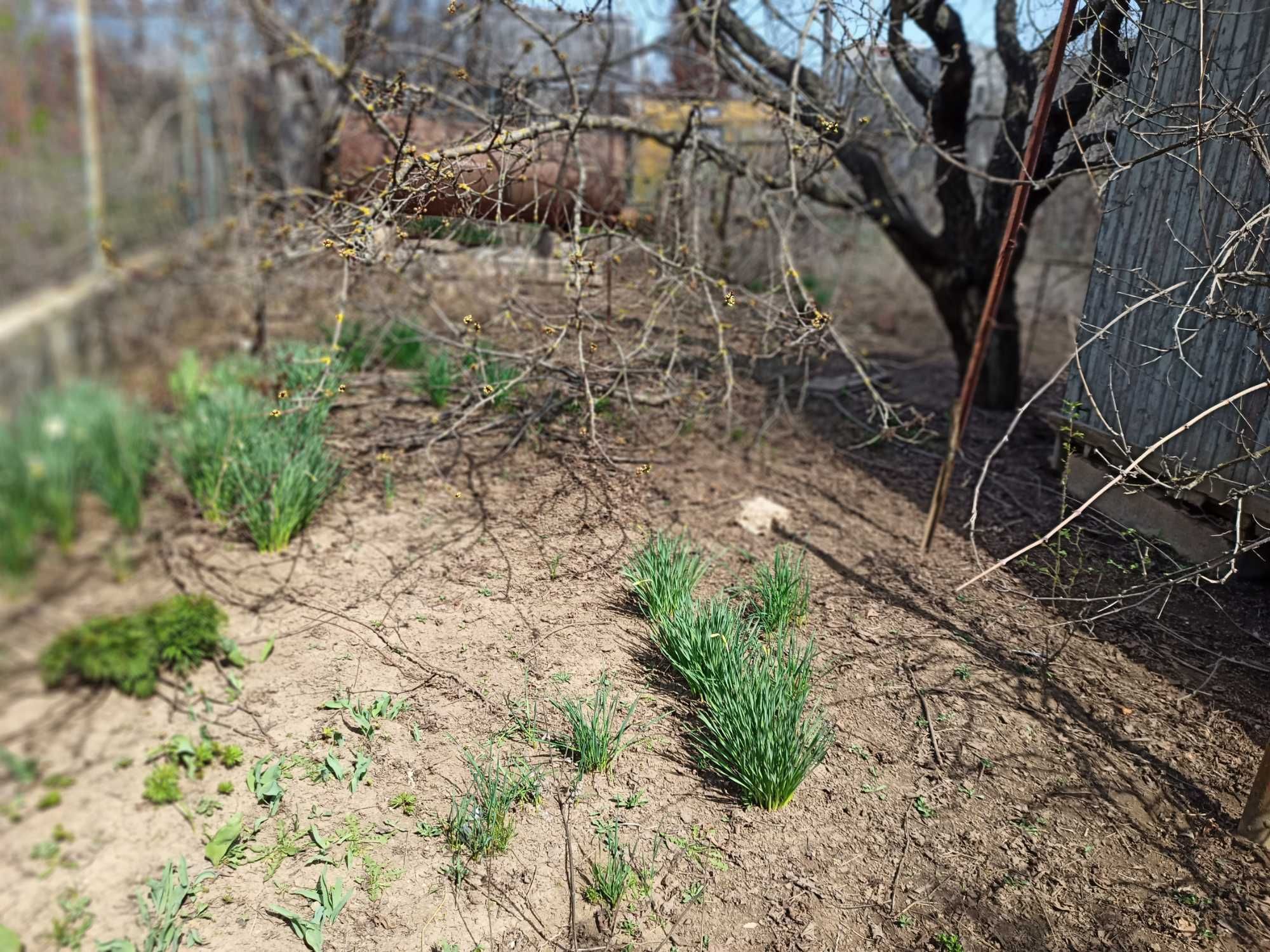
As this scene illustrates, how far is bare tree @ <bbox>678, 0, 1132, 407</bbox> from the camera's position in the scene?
4.13 m

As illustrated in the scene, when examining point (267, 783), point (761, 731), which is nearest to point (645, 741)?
point (761, 731)

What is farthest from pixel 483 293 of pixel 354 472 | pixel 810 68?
pixel 810 68

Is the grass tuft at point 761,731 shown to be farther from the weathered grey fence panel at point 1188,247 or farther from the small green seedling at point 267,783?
the weathered grey fence panel at point 1188,247

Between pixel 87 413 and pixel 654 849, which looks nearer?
pixel 654 849

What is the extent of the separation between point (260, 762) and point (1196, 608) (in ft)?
11.7

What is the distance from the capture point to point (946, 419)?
557 centimetres

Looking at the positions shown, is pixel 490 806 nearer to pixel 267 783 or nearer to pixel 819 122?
pixel 267 783

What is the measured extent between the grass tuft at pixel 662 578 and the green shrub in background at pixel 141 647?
148cm

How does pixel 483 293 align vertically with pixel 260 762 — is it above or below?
above

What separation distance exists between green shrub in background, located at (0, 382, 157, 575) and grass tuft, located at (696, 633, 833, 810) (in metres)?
2.00

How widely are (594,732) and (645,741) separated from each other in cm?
23

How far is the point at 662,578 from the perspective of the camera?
3.24 meters

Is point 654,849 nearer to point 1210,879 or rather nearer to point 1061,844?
point 1061,844

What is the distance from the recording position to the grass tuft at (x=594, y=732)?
2756 mm
